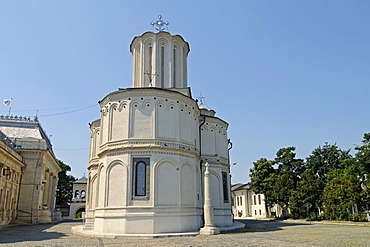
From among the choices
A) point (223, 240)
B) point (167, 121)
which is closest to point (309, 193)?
point (167, 121)

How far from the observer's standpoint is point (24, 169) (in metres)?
38.7

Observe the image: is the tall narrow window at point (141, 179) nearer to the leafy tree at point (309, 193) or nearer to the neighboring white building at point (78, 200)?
the leafy tree at point (309, 193)

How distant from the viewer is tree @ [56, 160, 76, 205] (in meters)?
68.9

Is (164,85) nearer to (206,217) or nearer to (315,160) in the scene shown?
(206,217)

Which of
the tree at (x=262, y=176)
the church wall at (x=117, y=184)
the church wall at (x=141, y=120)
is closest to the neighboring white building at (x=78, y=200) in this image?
the tree at (x=262, y=176)

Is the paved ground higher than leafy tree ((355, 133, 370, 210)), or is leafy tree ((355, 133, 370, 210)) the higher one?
leafy tree ((355, 133, 370, 210))

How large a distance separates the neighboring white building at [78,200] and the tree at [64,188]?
574 cm

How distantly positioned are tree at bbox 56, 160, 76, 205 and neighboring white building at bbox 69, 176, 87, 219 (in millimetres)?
5740

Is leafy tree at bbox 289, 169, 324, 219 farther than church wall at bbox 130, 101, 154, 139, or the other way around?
leafy tree at bbox 289, 169, 324, 219

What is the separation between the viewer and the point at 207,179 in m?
21.5

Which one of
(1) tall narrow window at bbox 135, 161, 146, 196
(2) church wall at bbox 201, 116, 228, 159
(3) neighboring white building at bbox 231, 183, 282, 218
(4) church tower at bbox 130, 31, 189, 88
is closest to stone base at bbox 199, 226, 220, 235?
(1) tall narrow window at bbox 135, 161, 146, 196

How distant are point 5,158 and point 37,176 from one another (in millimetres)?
8067

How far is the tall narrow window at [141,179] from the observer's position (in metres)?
19.6

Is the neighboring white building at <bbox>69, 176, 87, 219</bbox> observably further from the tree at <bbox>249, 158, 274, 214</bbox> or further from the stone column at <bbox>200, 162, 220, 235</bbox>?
the stone column at <bbox>200, 162, 220, 235</bbox>
